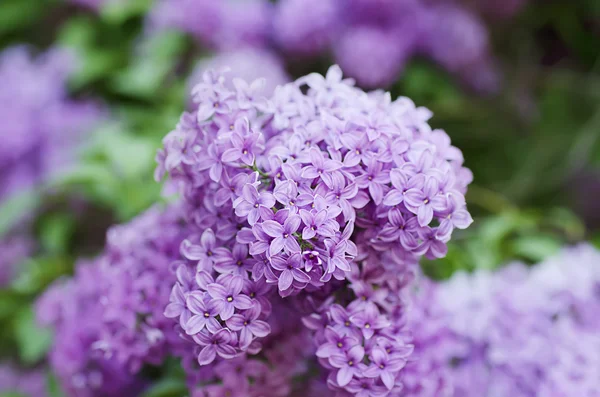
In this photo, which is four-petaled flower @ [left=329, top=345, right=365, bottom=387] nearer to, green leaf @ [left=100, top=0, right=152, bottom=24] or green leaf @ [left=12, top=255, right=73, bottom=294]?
green leaf @ [left=12, top=255, right=73, bottom=294]

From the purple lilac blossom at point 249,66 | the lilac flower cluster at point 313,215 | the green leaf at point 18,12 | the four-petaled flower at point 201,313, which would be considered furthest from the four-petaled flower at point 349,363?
the green leaf at point 18,12

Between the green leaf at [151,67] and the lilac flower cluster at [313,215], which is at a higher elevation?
the lilac flower cluster at [313,215]

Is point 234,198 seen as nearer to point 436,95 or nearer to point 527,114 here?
point 436,95

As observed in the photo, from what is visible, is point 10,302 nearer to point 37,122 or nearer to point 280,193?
point 37,122

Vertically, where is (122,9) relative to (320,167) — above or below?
below

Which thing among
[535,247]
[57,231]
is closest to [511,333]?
[535,247]

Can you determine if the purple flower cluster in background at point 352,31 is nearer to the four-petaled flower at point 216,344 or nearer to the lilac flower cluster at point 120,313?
the lilac flower cluster at point 120,313

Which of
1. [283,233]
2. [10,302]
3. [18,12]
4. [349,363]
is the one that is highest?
[283,233]
